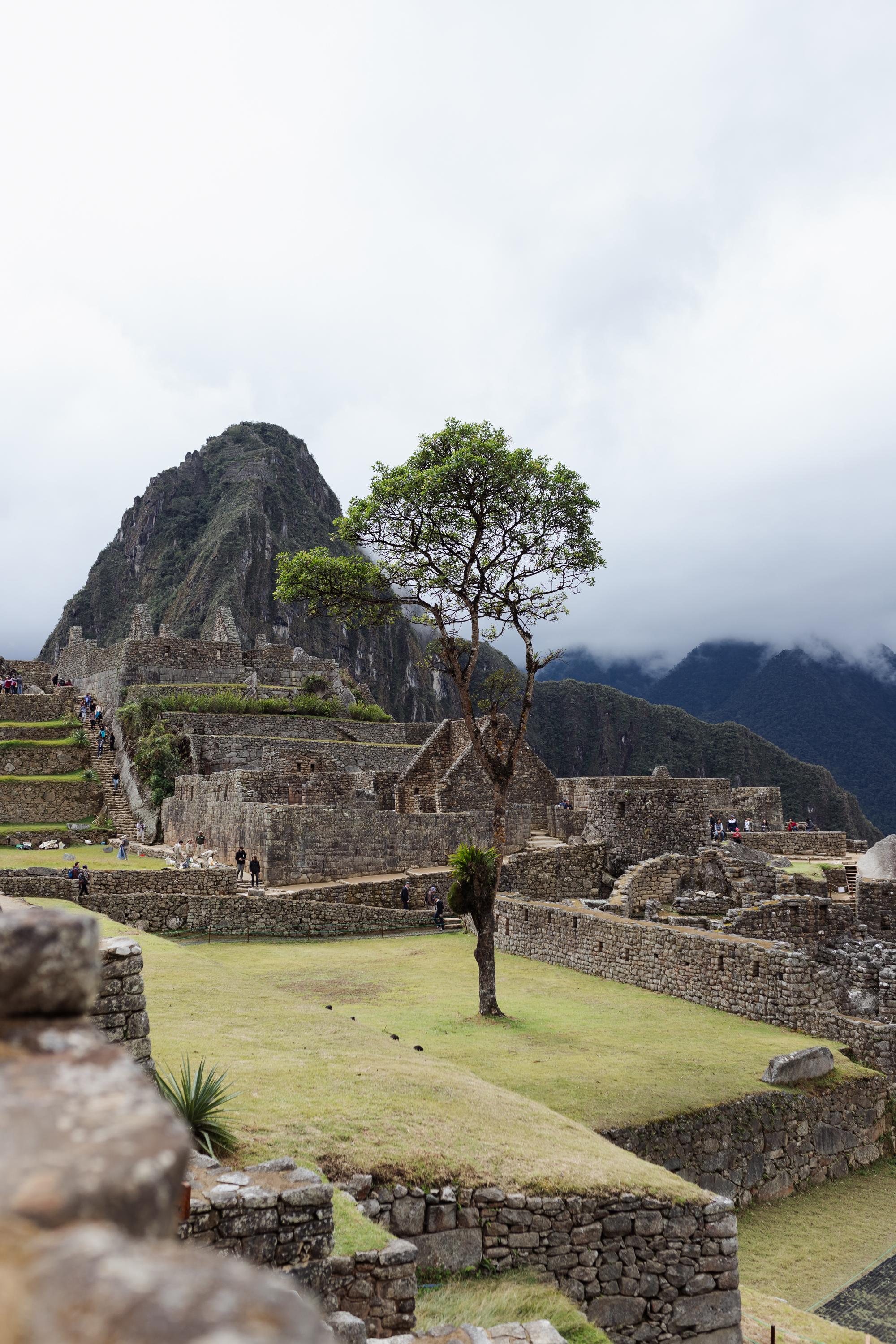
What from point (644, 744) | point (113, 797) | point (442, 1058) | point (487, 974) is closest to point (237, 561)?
point (644, 744)

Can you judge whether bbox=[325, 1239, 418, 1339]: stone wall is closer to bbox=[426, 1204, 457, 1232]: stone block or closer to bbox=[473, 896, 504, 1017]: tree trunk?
bbox=[426, 1204, 457, 1232]: stone block

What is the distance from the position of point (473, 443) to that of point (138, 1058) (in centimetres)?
1219

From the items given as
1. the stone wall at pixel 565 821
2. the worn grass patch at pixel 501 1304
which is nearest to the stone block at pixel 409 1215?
the worn grass patch at pixel 501 1304

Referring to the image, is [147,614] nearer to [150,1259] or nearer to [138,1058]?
[138,1058]

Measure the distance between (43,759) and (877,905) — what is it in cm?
2700

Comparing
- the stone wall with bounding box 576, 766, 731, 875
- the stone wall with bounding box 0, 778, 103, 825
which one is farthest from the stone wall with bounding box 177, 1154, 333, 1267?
the stone wall with bounding box 0, 778, 103, 825

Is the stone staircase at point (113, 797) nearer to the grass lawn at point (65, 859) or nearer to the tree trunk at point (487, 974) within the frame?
the grass lawn at point (65, 859)

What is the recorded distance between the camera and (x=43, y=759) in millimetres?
29734

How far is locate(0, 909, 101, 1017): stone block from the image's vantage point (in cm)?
147

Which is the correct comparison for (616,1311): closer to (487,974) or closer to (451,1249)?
(451,1249)

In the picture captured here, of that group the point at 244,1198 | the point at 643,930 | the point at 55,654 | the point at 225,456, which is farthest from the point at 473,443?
the point at 225,456

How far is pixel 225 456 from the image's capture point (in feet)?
588

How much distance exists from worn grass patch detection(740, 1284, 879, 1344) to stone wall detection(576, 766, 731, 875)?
61.5 feet

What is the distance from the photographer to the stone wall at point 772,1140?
915cm
